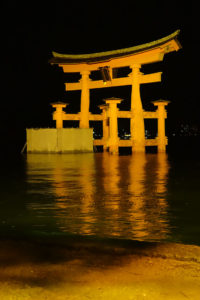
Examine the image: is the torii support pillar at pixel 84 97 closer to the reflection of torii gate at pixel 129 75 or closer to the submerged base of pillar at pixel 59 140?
the reflection of torii gate at pixel 129 75

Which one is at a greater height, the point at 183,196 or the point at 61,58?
the point at 61,58

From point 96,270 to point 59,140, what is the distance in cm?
2281

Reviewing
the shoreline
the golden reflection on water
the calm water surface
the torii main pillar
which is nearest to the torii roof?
the torii main pillar

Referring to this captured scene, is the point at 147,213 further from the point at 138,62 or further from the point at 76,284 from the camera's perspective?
the point at 138,62

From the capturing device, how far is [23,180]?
38.1 feet

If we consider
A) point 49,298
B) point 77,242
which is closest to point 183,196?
point 77,242

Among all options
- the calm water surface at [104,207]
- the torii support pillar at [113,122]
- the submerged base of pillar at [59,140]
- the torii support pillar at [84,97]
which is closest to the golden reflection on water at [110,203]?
the calm water surface at [104,207]

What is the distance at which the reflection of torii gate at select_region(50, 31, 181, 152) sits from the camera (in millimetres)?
23367

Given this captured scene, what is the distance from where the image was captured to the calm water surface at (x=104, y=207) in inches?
217

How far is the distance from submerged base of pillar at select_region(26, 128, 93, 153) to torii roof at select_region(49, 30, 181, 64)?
3.87m

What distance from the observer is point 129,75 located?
2494 cm

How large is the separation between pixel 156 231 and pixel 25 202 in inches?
122

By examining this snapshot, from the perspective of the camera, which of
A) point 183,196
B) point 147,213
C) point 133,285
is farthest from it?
point 183,196

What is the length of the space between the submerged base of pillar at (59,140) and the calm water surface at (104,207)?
14.0 metres
